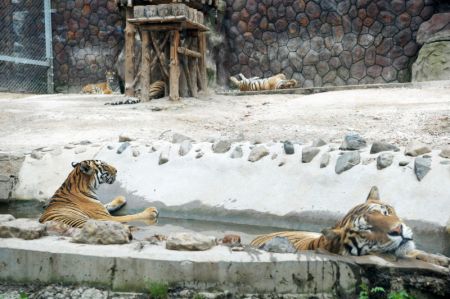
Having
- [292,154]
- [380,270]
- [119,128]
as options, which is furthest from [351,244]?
[119,128]

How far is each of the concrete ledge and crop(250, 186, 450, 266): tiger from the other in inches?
2.6

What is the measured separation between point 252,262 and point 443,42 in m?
Result: 10.2

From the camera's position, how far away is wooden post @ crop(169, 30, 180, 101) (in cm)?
1012

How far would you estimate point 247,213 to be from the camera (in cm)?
479

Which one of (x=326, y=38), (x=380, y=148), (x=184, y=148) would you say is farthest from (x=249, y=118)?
(x=326, y=38)

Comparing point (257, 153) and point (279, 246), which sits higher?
point (257, 153)

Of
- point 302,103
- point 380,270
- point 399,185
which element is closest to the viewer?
point 380,270

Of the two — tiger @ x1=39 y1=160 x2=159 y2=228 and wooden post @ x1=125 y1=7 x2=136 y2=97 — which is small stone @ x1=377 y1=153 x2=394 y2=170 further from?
wooden post @ x1=125 y1=7 x2=136 y2=97

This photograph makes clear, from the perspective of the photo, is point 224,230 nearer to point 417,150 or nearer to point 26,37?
point 417,150

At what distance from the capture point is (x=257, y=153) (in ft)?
17.6

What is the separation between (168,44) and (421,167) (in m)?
7.00

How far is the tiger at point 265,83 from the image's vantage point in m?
12.3

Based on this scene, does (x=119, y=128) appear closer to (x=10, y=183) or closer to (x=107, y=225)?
(x=10, y=183)

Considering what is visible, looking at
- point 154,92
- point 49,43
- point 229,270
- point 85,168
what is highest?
point 49,43
